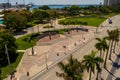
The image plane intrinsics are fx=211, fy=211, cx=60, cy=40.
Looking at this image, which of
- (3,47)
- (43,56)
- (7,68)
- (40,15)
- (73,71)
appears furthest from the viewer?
(40,15)

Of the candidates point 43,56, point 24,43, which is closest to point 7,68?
point 43,56

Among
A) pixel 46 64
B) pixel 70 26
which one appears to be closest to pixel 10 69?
pixel 46 64

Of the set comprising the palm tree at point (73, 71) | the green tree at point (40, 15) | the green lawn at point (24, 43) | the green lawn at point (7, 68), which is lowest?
the green lawn at point (7, 68)

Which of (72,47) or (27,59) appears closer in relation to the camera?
(27,59)

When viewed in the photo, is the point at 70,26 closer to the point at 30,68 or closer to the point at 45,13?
the point at 45,13

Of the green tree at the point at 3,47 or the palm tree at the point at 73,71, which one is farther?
the green tree at the point at 3,47

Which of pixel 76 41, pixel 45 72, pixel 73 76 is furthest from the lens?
pixel 76 41

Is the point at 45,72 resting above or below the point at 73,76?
below

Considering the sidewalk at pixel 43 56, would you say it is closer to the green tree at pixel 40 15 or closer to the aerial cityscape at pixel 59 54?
the aerial cityscape at pixel 59 54

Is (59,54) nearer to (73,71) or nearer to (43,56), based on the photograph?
(43,56)

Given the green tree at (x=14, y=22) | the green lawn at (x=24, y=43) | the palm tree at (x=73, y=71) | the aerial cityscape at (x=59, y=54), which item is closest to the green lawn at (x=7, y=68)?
the aerial cityscape at (x=59, y=54)

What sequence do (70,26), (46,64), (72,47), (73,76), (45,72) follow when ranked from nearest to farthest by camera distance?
1. (73,76)
2. (45,72)
3. (46,64)
4. (72,47)
5. (70,26)
